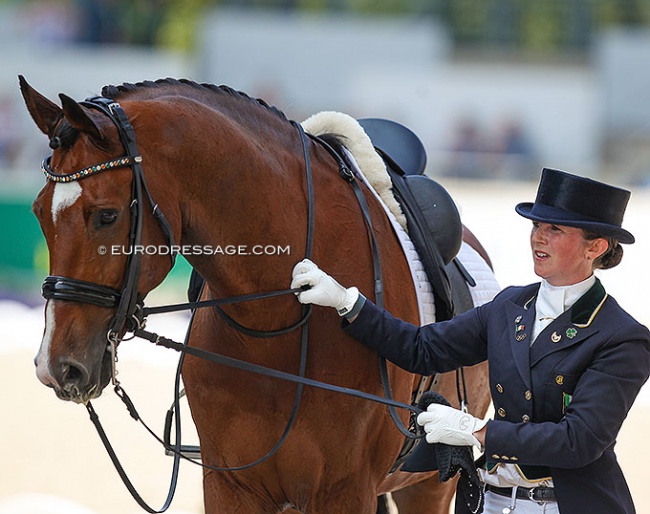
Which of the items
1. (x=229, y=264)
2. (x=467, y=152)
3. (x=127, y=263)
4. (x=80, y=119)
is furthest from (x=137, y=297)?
(x=467, y=152)

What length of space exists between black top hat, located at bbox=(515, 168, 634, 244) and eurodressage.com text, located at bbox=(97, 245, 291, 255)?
75 centimetres

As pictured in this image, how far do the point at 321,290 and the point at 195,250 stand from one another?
38 cm

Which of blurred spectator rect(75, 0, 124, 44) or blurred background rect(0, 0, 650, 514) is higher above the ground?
blurred spectator rect(75, 0, 124, 44)

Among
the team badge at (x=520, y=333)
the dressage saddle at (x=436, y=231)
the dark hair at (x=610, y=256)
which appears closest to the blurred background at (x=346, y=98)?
the dressage saddle at (x=436, y=231)

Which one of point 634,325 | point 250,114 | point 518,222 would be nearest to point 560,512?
point 634,325

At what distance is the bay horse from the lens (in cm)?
246

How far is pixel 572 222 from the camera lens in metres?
2.56

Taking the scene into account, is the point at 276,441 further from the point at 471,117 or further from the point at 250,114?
the point at 471,117

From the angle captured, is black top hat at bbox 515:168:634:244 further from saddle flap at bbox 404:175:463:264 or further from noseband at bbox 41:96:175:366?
noseband at bbox 41:96:175:366

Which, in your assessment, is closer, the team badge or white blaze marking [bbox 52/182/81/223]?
white blaze marking [bbox 52/182/81/223]

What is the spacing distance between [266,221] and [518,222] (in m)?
8.51

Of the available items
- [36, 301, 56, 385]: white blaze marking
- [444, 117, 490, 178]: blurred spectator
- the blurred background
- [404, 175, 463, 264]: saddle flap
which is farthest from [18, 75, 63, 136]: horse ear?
[444, 117, 490, 178]: blurred spectator

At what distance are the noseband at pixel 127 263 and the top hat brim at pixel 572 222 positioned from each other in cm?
100

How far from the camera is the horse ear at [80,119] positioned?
238 cm
